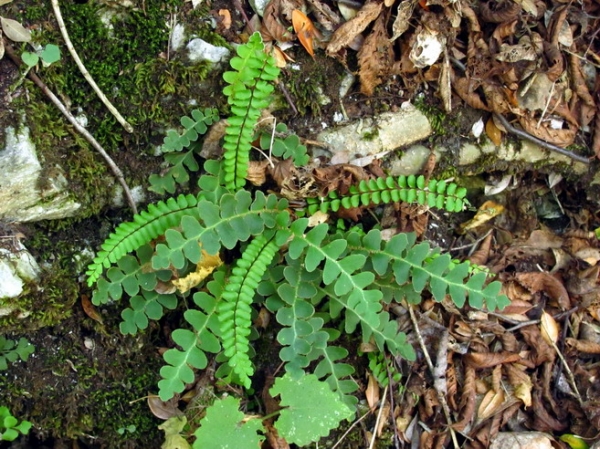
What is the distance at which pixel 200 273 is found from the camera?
329cm

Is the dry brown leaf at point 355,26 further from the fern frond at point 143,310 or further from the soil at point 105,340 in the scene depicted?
the fern frond at point 143,310

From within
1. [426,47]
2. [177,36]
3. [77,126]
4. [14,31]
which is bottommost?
[426,47]

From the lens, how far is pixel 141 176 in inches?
135

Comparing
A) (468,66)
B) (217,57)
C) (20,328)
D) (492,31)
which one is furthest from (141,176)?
(492,31)

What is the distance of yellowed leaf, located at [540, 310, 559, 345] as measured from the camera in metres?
3.99

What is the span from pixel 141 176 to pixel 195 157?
1.12ft

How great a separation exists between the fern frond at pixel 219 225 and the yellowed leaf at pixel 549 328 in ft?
6.68

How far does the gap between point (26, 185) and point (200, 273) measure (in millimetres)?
1024

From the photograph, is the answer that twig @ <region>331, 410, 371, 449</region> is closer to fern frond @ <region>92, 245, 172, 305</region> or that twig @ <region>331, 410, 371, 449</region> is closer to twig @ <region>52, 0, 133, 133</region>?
fern frond @ <region>92, 245, 172, 305</region>

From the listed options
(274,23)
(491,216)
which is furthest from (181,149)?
(491,216)

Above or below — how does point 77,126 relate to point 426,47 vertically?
above

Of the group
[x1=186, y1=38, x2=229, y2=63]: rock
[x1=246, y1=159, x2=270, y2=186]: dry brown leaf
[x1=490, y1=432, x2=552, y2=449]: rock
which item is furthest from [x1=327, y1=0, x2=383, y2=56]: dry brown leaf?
[x1=490, y1=432, x2=552, y2=449]: rock

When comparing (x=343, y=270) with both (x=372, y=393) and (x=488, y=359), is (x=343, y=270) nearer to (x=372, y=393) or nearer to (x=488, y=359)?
(x=372, y=393)

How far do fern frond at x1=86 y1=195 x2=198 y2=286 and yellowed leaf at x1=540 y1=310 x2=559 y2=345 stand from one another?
2.49m
